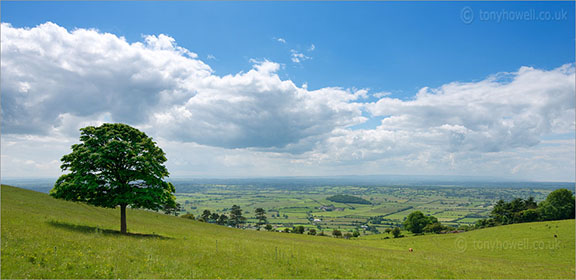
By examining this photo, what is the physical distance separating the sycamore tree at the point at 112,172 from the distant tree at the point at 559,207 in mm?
108889

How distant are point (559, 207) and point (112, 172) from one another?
117 metres

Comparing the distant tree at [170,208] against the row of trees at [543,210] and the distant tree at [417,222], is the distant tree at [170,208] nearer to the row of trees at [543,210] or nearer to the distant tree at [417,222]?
the distant tree at [417,222]

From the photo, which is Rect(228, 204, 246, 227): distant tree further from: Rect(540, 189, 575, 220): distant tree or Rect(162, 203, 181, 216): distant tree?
Rect(540, 189, 575, 220): distant tree

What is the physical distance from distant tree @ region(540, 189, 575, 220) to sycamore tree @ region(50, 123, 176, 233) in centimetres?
10889

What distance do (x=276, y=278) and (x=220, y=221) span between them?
10248cm

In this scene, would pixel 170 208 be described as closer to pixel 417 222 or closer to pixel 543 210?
pixel 417 222

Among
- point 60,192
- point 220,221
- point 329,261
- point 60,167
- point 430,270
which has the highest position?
point 60,167

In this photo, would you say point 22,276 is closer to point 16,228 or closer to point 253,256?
point 16,228

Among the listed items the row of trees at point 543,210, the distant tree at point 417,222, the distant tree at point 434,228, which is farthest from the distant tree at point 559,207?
the distant tree at point 417,222

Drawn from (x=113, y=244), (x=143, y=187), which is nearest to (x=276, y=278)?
(x=113, y=244)

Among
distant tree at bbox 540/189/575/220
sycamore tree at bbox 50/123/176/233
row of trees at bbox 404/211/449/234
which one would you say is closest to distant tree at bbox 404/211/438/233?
row of trees at bbox 404/211/449/234

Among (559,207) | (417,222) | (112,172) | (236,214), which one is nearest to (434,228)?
(417,222)

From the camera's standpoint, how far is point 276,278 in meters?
19.4

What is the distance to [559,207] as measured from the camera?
259 feet
